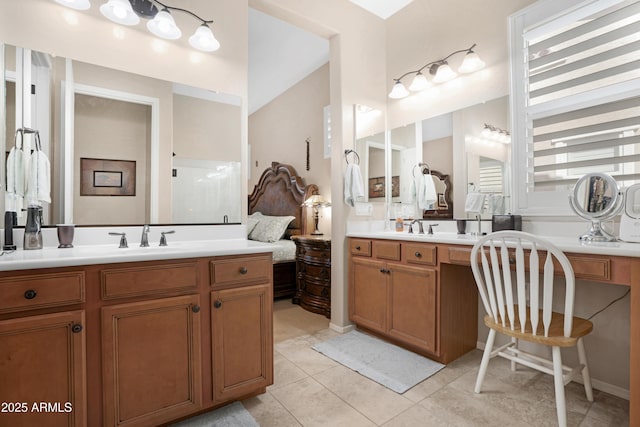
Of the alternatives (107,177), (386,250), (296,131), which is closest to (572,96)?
(386,250)

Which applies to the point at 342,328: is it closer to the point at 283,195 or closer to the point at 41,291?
the point at 41,291

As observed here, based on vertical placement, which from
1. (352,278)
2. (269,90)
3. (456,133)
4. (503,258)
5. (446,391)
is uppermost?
(269,90)

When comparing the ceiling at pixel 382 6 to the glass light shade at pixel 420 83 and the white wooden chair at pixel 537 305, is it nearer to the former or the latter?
the glass light shade at pixel 420 83

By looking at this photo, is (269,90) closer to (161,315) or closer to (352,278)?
(352,278)

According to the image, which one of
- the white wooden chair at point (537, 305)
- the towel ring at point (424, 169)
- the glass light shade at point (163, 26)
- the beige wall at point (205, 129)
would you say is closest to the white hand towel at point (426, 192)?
the towel ring at point (424, 169)

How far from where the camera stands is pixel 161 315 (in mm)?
1473

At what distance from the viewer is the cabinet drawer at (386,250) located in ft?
7.93

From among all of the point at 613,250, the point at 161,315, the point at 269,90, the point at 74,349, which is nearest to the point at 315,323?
the point at 161,315

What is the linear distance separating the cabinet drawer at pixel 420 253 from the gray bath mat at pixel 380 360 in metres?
0.72

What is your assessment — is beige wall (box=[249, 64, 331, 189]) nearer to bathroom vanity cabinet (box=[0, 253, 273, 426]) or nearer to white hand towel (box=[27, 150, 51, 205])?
bathroom vanity cabinet (box=[0, 253, 273, 426])

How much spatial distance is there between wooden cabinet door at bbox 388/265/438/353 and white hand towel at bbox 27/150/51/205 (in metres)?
2.27

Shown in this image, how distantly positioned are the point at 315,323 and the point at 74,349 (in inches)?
83.2

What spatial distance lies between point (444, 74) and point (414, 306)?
1.96 meters

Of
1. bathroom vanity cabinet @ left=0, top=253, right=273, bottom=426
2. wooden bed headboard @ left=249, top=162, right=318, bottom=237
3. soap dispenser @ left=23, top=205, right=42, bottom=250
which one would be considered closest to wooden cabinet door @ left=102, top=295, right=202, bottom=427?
bathroom vanity cabinet @ left=0, top=253, right=273, bottom=426
